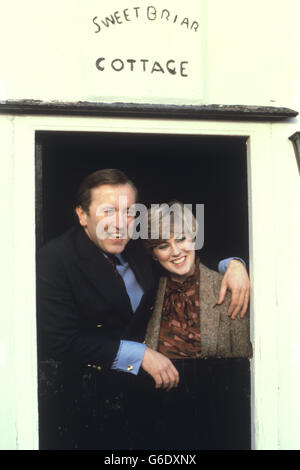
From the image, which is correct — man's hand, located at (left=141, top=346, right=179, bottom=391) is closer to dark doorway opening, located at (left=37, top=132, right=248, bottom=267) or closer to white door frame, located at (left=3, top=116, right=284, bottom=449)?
white door frame, located at (left=3, top=116, right=284, bottom=449)

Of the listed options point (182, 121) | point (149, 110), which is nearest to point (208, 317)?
point (182, 121)

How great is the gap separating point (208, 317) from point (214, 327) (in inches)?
2.8

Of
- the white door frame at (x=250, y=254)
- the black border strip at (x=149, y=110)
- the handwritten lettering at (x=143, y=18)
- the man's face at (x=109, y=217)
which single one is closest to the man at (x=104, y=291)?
the man's face at (x=109, y=217)

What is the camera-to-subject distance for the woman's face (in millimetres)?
4492

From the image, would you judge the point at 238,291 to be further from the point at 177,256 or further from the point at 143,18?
the point at 143,18

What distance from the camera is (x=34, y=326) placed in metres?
4.20

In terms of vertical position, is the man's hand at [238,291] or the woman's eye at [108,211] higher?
the woman's eye at [108,211]

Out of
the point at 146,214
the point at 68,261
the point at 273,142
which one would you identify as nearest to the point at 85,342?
the point at 68,261

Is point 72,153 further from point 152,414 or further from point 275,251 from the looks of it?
point 152,414

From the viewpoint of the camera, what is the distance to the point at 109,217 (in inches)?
173

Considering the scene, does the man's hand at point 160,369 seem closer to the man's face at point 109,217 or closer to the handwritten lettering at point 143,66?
the man's face at point 109,217

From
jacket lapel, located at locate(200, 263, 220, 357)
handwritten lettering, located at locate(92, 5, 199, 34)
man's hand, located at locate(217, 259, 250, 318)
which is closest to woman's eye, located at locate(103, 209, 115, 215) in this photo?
jacket lapel, located at locate(200, 263, 220, 357)

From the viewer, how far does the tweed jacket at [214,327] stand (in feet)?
14.6
